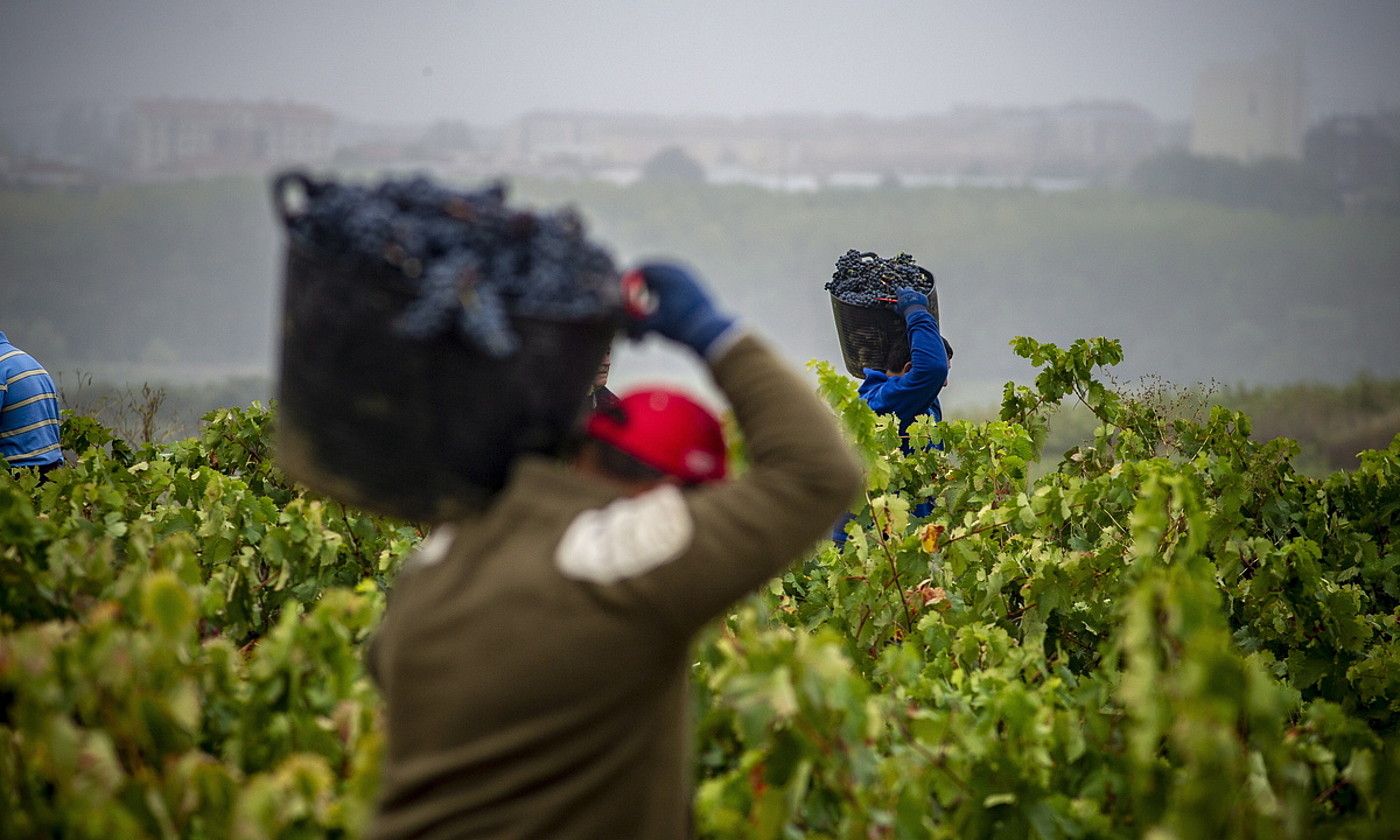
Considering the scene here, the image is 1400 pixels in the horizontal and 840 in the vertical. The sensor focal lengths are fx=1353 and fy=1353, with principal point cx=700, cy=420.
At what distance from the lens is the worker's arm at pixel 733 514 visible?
5.84 ft

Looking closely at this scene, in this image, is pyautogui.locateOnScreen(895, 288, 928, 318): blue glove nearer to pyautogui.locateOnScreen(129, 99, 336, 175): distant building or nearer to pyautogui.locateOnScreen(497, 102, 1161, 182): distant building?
pyautogui.locateOnScreen(129, 99, 336, 175): distant building

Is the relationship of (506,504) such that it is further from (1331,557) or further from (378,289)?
(1331,557)

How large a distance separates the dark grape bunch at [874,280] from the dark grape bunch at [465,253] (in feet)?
12.8

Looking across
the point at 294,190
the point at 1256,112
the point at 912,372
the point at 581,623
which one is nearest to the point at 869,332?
the point at 912,372

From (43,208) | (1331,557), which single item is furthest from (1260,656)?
(43,208)

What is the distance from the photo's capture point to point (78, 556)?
299cm

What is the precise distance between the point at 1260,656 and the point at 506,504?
3.06 meters

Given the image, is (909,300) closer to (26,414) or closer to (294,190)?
(26,414)

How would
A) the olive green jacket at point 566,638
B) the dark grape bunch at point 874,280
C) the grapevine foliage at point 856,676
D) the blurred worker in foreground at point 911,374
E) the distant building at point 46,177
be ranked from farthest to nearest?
the distant building at point 46,177, the dark grape bunch at point 874,280, the blurred worker in foreground at point 911,374, the grapevine foliage at point 856,676, the olive green jacket at point 566,638

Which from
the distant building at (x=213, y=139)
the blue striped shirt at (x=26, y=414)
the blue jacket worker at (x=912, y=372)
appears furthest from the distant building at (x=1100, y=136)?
the blue striped shirt at (x=26, y=414)

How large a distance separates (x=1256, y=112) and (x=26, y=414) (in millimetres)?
60504

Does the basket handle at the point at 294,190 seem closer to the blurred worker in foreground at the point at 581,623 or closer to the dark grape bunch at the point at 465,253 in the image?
the dark grape bunch at the point at 465,253

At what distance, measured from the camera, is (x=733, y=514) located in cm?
184

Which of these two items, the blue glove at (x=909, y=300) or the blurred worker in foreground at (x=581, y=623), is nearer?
the blurred worker in foreground at (x=581, y=623)
